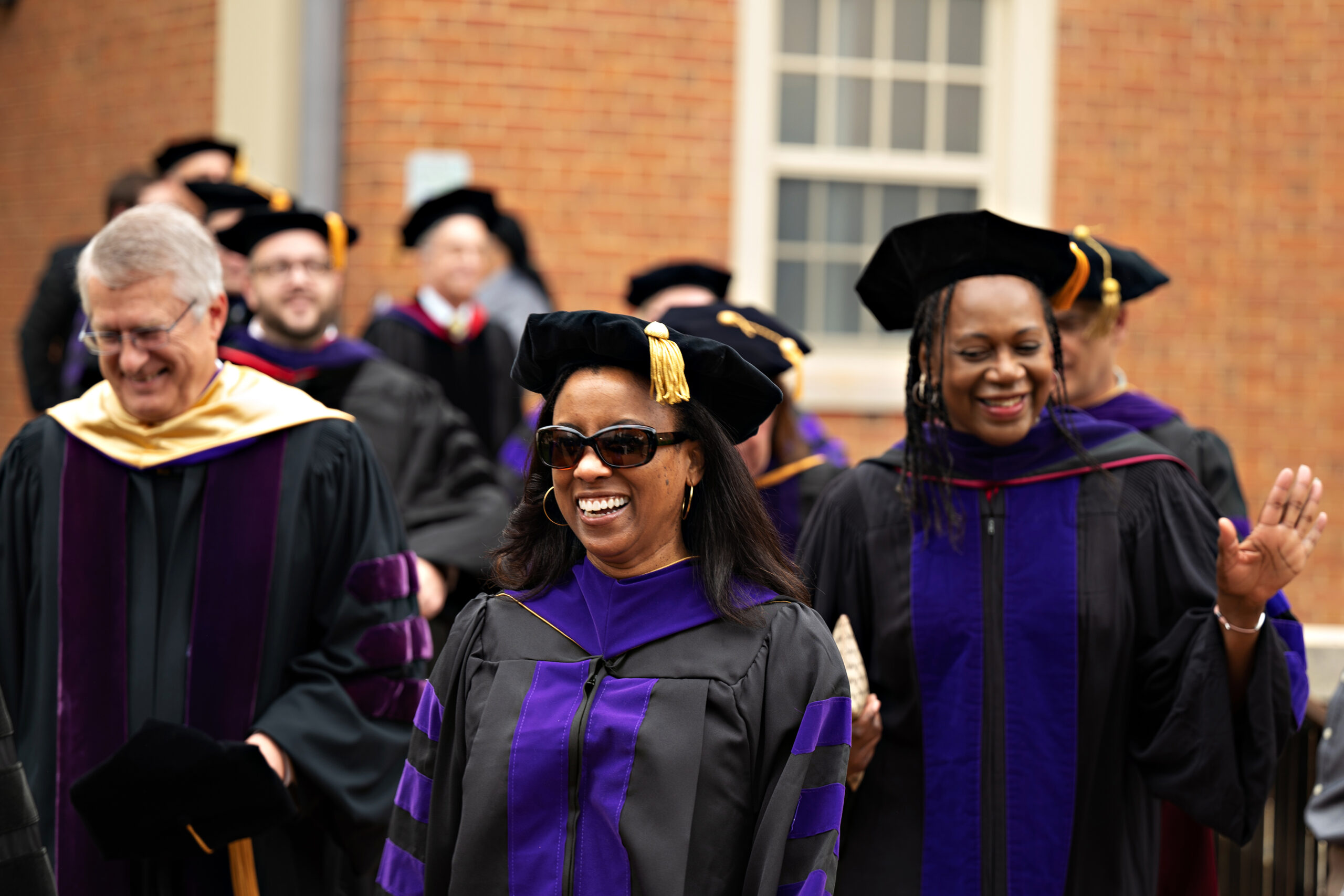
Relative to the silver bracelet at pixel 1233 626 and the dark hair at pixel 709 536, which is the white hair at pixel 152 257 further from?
the silver bracelet at pixel 1233 626

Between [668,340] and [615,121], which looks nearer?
[668,340]

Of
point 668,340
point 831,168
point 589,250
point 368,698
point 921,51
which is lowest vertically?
point 368,698

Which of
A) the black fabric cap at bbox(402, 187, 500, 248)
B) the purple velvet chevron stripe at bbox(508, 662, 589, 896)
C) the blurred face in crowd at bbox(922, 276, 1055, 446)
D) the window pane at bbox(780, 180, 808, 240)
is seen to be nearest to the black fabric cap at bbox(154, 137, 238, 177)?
the black fabric cap at bbox(402, 187, 500, 248)

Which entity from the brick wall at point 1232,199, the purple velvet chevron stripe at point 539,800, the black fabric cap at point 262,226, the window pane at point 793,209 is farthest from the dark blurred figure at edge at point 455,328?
the purple velvet chevron stripe at point 539,800

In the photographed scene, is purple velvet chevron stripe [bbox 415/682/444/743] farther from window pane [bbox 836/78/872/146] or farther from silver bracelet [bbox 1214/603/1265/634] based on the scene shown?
window pane [bbox 836/78/872/146]

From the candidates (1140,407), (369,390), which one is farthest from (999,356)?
(369,390)

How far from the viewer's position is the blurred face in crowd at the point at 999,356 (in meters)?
3.26

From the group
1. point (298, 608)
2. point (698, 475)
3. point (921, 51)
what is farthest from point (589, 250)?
point (698, 475)

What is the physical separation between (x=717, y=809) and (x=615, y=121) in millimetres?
6108

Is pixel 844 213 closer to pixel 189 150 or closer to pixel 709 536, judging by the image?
pixel 189 150

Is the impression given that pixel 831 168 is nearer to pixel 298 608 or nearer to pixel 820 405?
pixel 820 405

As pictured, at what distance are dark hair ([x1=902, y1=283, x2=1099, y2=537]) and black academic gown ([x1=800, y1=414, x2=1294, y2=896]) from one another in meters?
0.05

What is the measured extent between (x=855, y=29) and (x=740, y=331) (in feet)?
14.3

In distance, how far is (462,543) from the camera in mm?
4824
